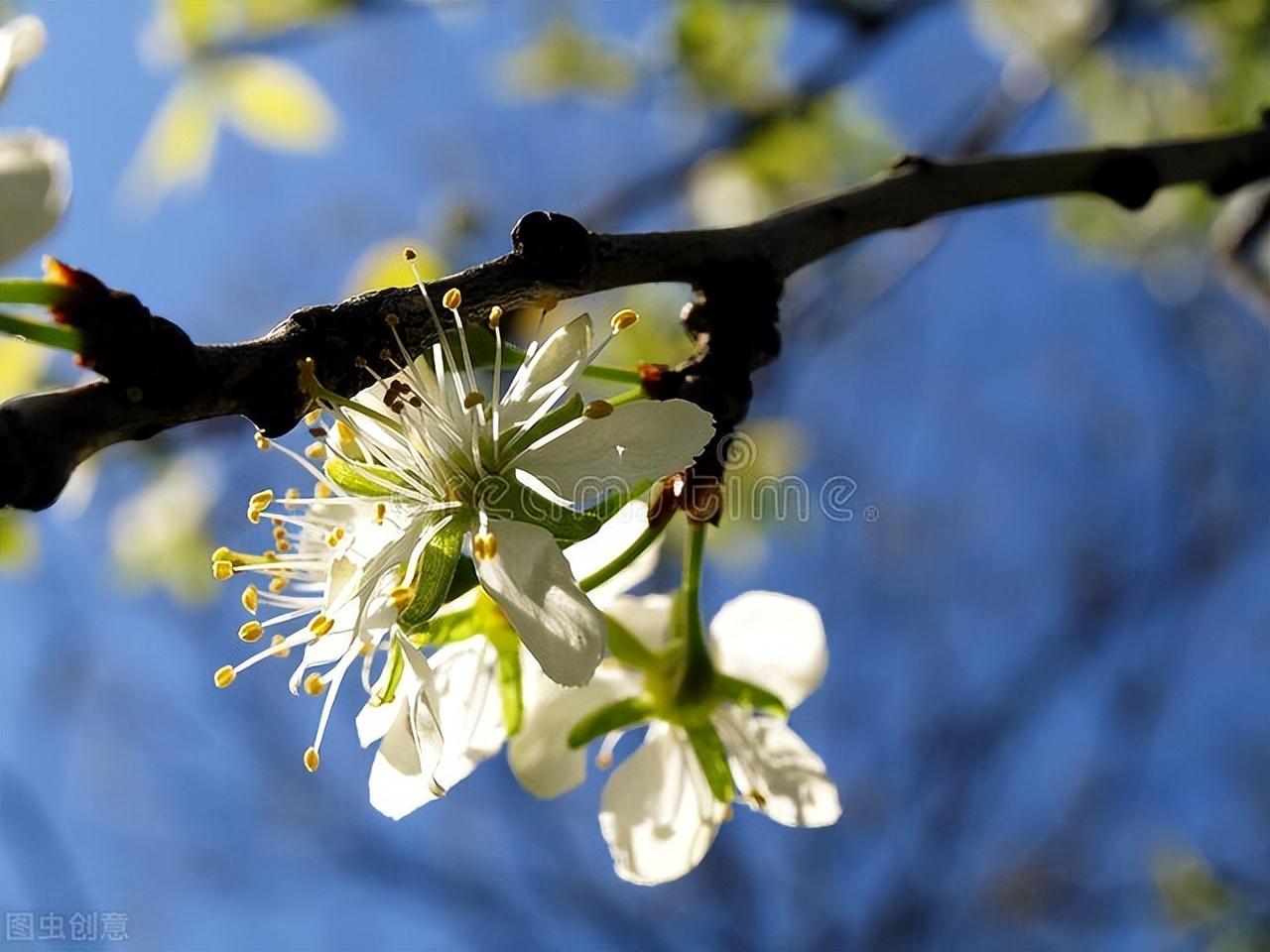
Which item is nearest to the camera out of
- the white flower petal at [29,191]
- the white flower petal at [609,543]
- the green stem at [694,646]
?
the white flower petal at [29,191]

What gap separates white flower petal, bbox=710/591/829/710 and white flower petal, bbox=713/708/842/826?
54 millimetres

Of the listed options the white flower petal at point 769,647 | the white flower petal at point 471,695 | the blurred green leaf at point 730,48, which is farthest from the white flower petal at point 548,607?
the blurred green leaf at point 730,48

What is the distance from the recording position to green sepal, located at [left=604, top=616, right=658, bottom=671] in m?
1.20

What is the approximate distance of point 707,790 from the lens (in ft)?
4.04

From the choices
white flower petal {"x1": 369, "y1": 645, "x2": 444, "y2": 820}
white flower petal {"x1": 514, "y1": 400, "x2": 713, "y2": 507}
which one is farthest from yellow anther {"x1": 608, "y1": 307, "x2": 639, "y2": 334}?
white flower petal {"x1": 369, "y1": 645, "x2": 444, "y2": 820}

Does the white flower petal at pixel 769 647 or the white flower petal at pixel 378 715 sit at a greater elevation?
the white flower petal at pixel 769 647

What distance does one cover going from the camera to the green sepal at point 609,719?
117 cm

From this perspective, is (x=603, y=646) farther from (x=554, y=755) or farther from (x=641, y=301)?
(x=641, y=301)

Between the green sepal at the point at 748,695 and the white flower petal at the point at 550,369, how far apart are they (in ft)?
1.35

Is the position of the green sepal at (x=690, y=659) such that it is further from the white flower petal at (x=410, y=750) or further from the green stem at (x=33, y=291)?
the green stem at (x=33, y=291)

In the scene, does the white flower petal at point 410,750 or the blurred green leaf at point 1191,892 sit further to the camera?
the blurred green leaf at point 1191,892

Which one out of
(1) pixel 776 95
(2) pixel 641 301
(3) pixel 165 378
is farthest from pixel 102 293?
(1) pixel 776 95

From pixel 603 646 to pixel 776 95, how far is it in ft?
7.36

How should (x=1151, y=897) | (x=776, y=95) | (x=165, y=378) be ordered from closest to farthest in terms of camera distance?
(x=165, y=378), (x=776, y=95), (x=1151, y=897)
